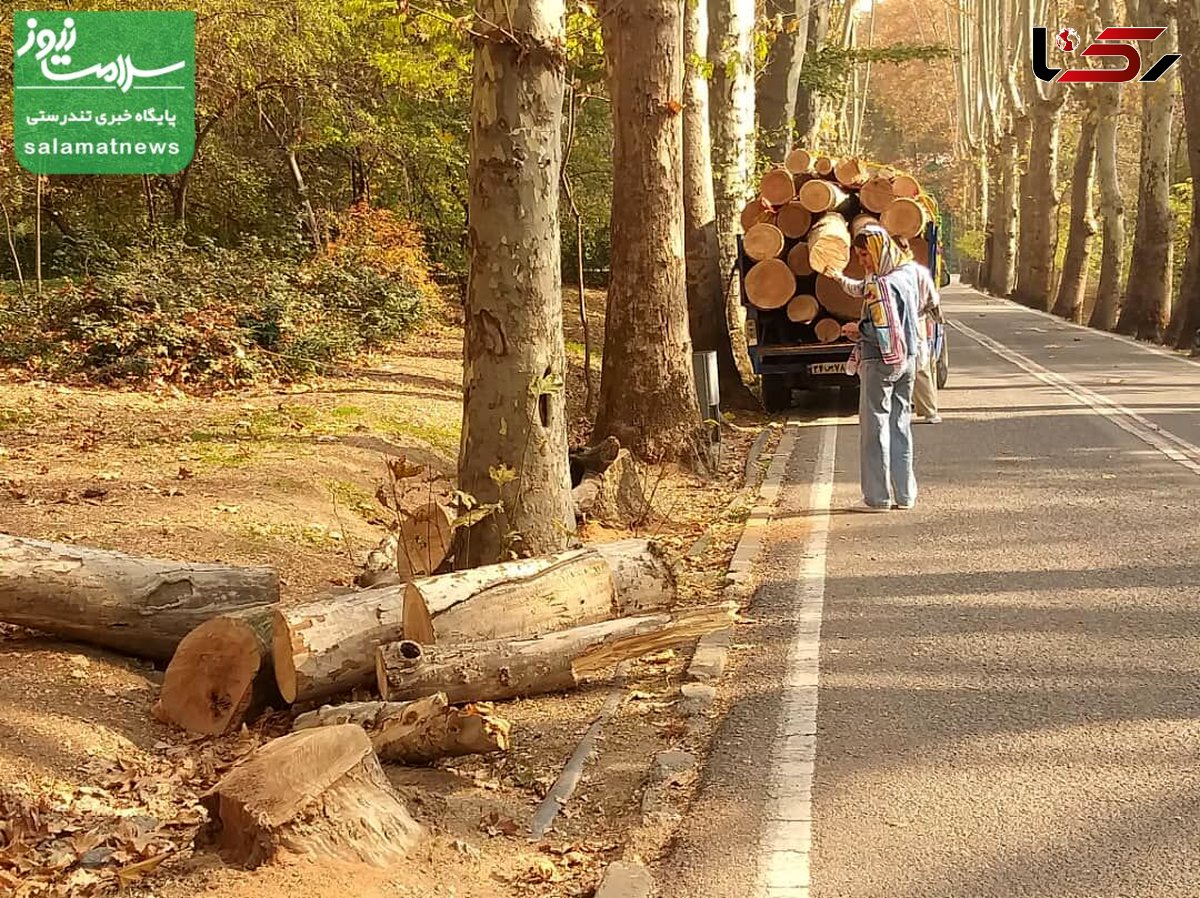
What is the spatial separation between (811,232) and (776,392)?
6.58 ft

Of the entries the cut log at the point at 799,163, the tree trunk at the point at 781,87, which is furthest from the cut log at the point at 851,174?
the tree trunk at the point at 781,87

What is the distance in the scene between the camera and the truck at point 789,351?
16.0m

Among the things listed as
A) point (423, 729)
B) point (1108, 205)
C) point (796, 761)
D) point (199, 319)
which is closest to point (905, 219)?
point (199, 319)

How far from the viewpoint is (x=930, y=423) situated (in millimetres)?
14914

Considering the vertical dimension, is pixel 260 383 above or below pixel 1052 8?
below

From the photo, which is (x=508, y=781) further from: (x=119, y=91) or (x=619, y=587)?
(x=119, y=91)

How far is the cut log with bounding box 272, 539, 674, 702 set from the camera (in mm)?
6113

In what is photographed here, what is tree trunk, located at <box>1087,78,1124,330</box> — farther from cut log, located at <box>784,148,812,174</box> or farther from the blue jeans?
the blue jeans

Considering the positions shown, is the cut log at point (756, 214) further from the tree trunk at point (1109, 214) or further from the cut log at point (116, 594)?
the tree trunk at point (1109, 214)

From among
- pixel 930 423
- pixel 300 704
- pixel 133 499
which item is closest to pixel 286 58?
pixel 930 423

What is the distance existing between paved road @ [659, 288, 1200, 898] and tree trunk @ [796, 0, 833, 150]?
16247 mm

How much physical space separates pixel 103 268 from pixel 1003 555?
45.5 feet

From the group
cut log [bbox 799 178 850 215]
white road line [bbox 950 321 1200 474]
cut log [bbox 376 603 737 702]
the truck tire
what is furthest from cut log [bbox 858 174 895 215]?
cut log [bbox 376 603 737 702]

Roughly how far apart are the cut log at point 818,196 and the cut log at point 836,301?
0.81 metres
